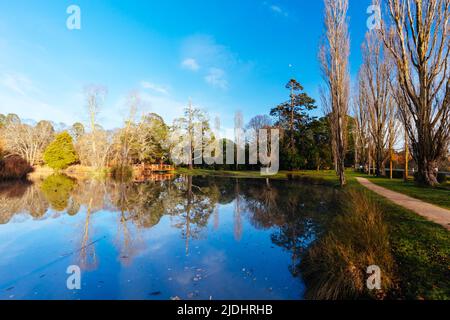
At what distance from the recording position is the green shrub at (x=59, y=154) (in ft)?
81.3

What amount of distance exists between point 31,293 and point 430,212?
866cm

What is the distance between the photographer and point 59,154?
24844 millimetres

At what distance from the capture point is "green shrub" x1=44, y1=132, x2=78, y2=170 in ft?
81.3

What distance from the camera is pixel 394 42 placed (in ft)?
34.9

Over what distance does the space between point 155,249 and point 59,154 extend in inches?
1089

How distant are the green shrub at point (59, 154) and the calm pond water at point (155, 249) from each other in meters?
20.3

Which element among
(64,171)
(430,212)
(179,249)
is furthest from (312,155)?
(64,171)

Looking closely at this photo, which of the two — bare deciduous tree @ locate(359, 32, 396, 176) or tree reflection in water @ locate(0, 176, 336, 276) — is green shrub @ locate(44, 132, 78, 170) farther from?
bare deciduous tree @ locate(359, 32, 396, 176)

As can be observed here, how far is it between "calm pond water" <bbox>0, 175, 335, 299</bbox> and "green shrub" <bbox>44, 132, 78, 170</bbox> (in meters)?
20.3

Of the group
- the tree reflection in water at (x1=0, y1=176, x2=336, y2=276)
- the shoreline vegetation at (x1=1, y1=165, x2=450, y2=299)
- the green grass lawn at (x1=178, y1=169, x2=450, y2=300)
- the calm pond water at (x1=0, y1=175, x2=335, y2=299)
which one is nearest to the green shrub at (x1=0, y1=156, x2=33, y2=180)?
the tree reflection in water at (x1=0, y1=176, x2=336, y2=276)

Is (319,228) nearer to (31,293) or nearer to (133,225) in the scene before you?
(133,225)

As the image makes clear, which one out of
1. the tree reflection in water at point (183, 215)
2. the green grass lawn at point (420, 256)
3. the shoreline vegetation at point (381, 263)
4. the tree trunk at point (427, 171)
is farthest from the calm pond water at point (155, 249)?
the tree trunk at point (427, 171)

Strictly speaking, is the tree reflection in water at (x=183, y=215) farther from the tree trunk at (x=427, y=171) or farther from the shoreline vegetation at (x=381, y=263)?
the tree trunk at (x=427, y=171)

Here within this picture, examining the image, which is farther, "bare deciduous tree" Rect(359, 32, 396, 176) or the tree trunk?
"bare deciduous tree" Rect(359, 32, 396, 176)
